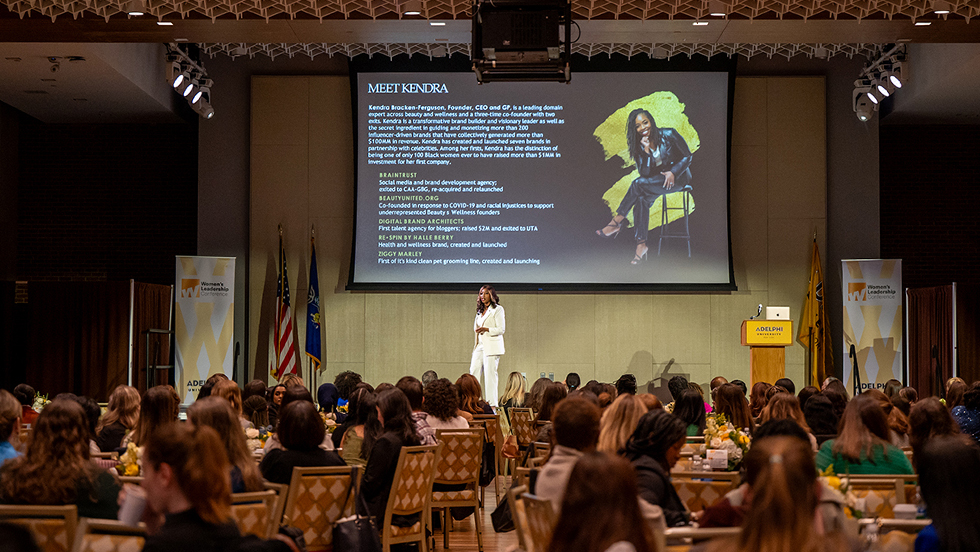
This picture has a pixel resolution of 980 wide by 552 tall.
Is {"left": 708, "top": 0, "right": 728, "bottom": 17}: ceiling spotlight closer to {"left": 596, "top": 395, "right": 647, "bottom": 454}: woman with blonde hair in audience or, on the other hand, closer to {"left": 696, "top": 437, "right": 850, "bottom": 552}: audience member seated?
{"left": 596, "top": 395, "right": 647, "bottom": 454}: woman with blonde hair in audience

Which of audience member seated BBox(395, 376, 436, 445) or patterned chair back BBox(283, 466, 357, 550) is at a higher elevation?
audience member seated BBox(395, 376, 436, 445)

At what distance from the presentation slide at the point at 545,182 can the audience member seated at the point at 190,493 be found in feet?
34.4

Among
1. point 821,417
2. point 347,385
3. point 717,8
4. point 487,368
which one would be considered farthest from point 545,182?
point 821,417

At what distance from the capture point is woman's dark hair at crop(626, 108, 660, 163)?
12.6 m

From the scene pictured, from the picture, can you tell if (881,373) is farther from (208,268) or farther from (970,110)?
(208,268)

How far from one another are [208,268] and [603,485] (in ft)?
34.5

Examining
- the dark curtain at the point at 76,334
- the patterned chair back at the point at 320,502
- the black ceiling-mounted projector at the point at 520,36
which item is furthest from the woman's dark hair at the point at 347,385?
the dark curtain at the point at 76,334

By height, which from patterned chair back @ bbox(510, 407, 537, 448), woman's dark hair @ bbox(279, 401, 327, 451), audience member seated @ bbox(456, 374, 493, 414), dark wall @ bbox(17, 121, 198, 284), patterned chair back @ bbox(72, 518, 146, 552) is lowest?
patterned chair back @ bbox(510, 407, 537, 448)

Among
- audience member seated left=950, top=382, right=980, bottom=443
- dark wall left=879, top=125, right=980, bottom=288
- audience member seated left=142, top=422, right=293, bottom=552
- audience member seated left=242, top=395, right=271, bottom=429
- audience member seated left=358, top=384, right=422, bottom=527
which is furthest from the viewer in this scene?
dark wall left=879, top=125, right=980, bottom=288

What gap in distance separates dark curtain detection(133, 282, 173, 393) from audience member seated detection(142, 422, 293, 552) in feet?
31.1

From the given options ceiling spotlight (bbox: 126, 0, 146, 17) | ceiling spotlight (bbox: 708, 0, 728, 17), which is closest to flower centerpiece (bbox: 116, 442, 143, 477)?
ceiling spotlight (bbox: 126, 0, 146, 17)

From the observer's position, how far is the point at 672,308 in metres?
12.7

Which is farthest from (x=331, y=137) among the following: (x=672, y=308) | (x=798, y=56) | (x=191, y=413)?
(x=191, y=413)

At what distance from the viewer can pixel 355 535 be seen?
377cm
